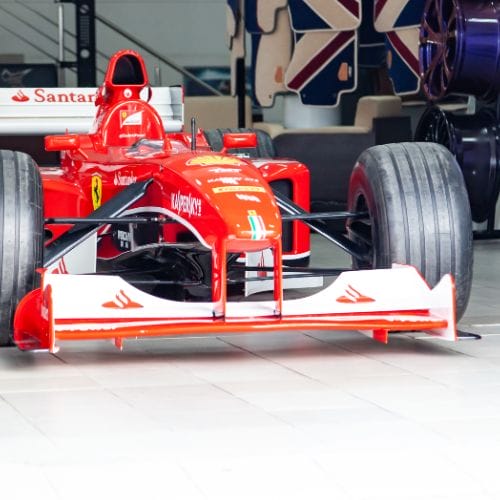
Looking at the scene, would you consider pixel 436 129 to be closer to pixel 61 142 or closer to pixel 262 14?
pixel 262 14

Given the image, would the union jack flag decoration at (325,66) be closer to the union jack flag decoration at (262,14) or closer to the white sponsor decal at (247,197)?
the union jack flag decoration at (262,14)

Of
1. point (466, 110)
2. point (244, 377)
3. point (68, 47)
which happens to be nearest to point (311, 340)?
point (244, 377)

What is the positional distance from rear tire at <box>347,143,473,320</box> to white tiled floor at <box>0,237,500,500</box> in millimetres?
343

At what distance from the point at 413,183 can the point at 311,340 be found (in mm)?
792

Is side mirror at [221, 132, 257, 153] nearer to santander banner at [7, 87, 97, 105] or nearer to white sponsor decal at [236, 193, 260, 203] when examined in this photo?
white sponsor decal at [236, 193, 260, 203]

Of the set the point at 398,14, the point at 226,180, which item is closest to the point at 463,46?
the point at 398,14

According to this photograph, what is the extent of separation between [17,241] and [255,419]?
1.51 m

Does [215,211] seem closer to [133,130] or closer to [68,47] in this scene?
[133,130]

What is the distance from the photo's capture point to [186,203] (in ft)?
18.3

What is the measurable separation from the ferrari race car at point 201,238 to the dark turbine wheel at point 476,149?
244 centimetres

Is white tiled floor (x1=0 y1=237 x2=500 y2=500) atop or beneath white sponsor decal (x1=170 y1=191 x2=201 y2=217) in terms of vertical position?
beneath

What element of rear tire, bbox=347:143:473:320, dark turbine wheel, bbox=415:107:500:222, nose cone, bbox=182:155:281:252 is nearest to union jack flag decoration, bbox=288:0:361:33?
dark turbine wheel, bbox=415:107:500:222

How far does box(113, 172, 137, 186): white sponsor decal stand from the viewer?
20.9 ft

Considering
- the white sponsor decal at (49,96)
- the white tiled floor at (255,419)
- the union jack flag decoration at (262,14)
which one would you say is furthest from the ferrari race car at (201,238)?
the union jack flag decoration at (262,14)
